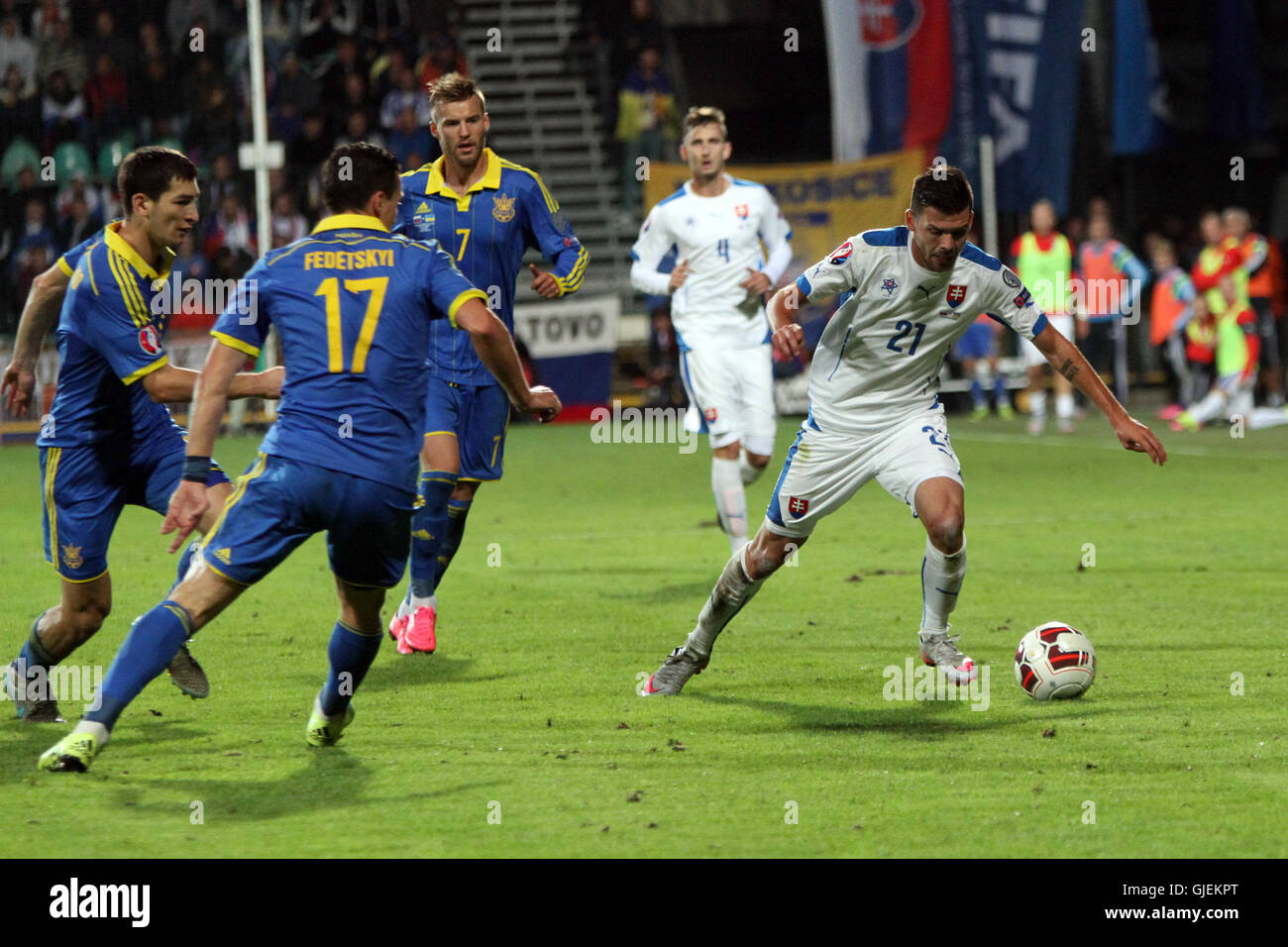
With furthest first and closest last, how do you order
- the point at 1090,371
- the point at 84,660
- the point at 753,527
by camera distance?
the point at 753,527
the point at 84,660
the point at 1090,371

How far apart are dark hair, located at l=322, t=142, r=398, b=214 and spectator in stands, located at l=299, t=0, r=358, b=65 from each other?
68.6 ft

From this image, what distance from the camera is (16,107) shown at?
24.0 metres

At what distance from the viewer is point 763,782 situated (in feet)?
18.1

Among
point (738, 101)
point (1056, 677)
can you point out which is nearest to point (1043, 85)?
point (738, 101)

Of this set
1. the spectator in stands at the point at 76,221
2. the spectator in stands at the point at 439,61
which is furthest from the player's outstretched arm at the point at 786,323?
the spectator in stands at the point at 439,61

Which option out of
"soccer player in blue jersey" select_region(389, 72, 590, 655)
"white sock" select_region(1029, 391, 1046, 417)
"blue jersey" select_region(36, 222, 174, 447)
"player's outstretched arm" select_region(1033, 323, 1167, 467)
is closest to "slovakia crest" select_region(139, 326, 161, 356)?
"blue jersey" select_region(36, 222, 174, 447)

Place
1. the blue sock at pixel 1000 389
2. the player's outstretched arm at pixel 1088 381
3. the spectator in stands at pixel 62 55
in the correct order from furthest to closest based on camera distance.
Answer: the spectator in stands at pixel 62 55
the blue sock at pixel 1000 389
the player's outstretched arm at pixel 1088 381

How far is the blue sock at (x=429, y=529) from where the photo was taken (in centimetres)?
809

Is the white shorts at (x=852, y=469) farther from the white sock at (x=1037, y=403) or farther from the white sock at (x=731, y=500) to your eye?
the white sock at (x=1037, y=403)

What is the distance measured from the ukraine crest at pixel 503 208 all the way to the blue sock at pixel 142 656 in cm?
345

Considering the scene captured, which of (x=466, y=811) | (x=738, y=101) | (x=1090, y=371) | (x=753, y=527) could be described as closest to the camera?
(x=466, y=811)

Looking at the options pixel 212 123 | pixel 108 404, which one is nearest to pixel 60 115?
pixel 212 123

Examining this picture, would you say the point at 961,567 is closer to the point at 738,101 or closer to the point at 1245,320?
the point at 1245,320

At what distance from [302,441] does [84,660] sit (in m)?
2.89
